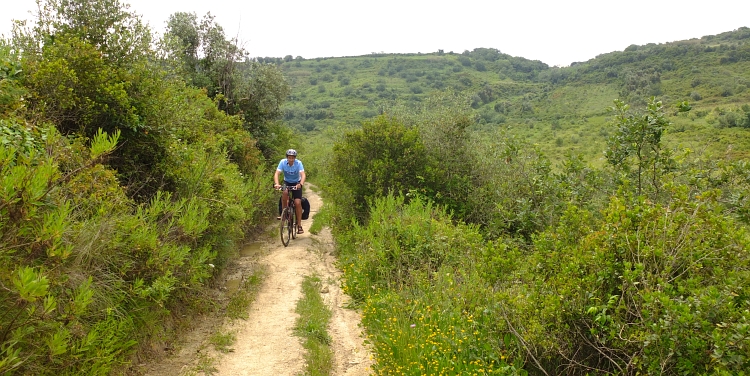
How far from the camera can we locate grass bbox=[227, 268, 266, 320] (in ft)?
20.7

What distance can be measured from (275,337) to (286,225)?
5.19 metres

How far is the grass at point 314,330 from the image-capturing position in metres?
5.00

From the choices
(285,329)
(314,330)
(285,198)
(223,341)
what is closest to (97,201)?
(223,341)

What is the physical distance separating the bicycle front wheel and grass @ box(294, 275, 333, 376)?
2.93 metres

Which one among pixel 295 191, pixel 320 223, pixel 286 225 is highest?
pixel 295 191

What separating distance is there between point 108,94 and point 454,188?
26.2 feet

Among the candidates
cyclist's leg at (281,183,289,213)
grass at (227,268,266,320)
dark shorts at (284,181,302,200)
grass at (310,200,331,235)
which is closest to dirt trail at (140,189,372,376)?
grass at (227,268,266,320)

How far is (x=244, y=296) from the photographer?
22.7 ft

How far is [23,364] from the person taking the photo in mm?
2875

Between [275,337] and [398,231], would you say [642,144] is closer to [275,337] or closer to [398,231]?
A: [398,231]

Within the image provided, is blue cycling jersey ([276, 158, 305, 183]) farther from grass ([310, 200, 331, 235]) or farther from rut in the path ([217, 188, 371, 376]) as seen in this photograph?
rut in the path ([217, 188, 371, 376])

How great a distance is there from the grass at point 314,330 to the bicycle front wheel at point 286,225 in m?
2.93

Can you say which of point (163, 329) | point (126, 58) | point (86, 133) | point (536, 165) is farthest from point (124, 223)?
point (536, 165)

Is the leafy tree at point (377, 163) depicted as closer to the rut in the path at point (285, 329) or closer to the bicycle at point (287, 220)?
the bicycle at point (287, 220)
